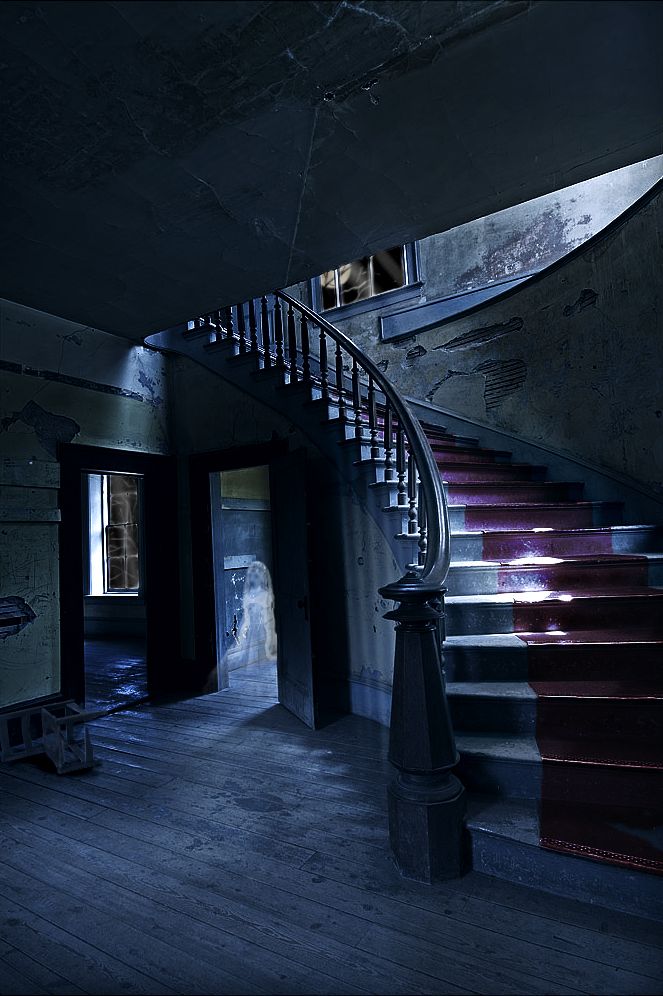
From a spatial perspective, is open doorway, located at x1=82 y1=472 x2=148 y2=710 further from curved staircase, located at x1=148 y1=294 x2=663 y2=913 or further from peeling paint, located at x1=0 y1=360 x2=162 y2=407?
curved staircase, located at x1=148 y1=294 x2=663 y2=913

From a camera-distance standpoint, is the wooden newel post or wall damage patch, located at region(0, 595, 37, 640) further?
wall damage patch, located at region(0, 595, 37, 640)

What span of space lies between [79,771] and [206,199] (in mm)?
3020

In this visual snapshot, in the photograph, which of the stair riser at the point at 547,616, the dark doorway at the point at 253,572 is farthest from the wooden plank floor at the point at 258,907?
the dark doorway at the point at 253,572

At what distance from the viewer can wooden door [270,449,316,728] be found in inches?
147

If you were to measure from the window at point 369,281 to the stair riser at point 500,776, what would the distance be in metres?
4.75

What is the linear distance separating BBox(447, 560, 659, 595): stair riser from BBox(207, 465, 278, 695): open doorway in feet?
7.90

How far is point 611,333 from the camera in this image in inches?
148

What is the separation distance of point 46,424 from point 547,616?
3.48m

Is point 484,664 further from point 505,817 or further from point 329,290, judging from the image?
point 329,290

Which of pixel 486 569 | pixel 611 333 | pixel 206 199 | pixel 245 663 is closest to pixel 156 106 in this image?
pixel 206 199

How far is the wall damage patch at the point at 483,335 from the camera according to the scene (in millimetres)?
4449

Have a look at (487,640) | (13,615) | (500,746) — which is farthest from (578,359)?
(13,615)

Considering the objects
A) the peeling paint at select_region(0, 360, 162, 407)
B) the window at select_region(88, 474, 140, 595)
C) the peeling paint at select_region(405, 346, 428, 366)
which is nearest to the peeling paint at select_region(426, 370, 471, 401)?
the peeling paint at select_region(405, 346, 428, 366)

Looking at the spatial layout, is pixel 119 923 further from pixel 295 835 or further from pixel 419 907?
pixel 419 907
